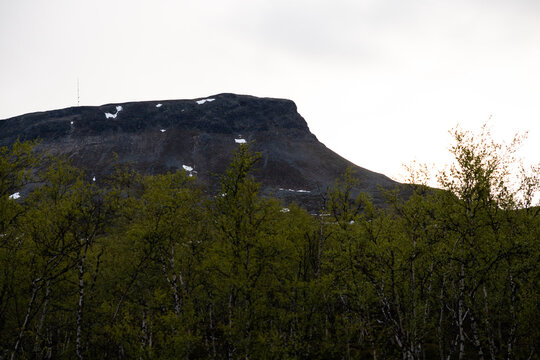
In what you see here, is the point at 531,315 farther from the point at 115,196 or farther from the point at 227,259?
the point at 115,196

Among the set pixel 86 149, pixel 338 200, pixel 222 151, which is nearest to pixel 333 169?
pixel 222 151

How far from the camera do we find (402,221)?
24016 millimetres

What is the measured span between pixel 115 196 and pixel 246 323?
10570 millimetres

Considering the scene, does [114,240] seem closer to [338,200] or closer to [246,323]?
[246,323]

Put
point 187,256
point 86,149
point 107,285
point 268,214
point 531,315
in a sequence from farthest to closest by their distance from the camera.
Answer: point 86,149, point 107,285, point 187,256, point 268,214, point 531,315

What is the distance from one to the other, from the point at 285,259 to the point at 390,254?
6.53 meters

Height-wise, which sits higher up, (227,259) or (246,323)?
(227,259)

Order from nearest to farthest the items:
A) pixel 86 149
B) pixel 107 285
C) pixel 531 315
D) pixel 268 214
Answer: pixel 531 315
pixel 268 214
pixel 107 285
pixel 86 149

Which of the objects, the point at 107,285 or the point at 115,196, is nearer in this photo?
the point at 115,196

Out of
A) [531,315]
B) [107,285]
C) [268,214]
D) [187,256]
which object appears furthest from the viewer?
[107,285]

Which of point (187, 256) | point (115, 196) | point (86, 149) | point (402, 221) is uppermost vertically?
point (86, 149)

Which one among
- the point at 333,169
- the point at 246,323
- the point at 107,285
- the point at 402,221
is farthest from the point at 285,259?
the point at 333,169

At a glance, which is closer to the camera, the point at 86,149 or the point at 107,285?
the point at 107,285

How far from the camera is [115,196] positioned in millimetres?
20969
